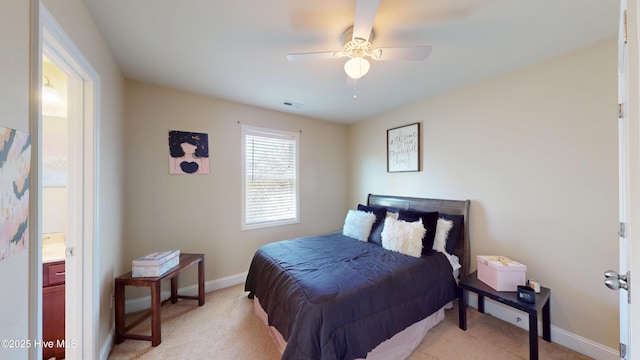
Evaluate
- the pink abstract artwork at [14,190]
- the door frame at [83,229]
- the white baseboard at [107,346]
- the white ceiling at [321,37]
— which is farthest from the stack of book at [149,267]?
the white ceiling at [321,37]

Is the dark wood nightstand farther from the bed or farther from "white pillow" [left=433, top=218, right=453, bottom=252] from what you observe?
"white pillow" [left=433, top=218, right=453, bottom=252]

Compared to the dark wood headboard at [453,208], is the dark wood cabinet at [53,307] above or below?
below

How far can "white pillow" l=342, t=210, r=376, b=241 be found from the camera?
287 centimetres

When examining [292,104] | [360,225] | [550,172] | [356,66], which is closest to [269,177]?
[292,104]

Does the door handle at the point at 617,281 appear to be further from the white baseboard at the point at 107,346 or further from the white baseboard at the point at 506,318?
the white baseboard at the point at 107,346

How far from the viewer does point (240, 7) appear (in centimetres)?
141

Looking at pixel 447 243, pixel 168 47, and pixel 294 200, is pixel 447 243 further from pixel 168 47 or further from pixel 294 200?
pixel 168 47

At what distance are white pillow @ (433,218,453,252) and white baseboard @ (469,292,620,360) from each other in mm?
739

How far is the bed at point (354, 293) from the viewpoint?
4.79 ft

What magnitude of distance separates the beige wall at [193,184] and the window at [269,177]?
4.3 inches

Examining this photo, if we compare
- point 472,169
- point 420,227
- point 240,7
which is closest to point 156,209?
point 240,7

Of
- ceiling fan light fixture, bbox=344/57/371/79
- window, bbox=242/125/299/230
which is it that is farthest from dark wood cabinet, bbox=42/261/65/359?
ceiling fan light fixture, bbox=344/57/371/79

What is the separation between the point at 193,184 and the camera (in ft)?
9.10

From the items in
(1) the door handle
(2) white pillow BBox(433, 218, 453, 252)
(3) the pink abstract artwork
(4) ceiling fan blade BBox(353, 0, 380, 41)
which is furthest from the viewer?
(2) white pillow BBox(433, 218, 453, 252)
